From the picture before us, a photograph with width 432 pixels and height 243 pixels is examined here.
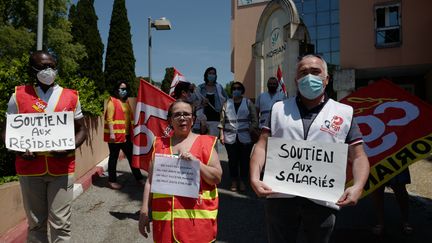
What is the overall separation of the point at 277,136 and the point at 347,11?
17.3 metres

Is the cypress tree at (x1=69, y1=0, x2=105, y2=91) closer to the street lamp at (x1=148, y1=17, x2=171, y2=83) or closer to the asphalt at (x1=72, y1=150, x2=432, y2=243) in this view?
the street lamp at (x1=148, y1=17, x2=171, y2=83)

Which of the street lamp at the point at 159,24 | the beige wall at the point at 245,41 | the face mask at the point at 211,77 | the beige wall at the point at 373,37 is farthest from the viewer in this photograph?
the beige wall at the point at 245,41

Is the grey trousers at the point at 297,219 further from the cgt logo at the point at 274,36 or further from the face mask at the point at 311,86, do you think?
the cgt logo at the point at 274,36

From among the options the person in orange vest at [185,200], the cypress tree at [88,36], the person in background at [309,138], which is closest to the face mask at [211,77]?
the person in orange vest at [185,200]

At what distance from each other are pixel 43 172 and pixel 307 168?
2343 mm

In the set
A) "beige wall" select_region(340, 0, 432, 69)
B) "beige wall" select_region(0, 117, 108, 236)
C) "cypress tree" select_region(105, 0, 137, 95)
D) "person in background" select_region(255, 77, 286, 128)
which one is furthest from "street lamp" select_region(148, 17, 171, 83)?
"cypress tree" select_region(105, 0, 137, 95)

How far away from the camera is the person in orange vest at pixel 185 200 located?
8.98ft

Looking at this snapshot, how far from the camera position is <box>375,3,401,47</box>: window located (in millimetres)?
17484

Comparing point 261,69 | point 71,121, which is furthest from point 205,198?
point 261,69

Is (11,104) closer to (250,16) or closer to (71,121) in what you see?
(71,121)

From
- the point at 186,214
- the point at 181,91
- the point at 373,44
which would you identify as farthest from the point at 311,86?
the point at 373,44

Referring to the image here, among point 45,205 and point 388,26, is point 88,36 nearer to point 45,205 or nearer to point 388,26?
point 388,26

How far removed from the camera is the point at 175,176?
9.11 feet

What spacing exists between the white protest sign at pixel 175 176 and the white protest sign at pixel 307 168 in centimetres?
49
